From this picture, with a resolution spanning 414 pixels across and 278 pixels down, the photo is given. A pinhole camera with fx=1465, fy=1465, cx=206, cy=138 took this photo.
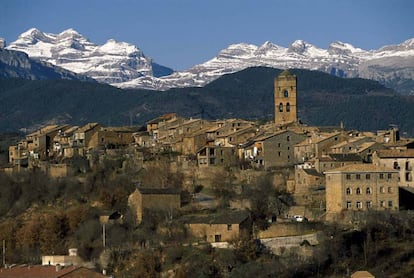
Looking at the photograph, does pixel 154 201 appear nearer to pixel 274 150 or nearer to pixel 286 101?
pixel 274 150

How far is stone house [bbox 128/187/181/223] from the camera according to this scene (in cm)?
6312

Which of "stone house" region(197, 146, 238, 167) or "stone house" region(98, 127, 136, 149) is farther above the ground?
"stone house" region(98, 127, 136, 149)

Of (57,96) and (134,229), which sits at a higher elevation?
(57,96)

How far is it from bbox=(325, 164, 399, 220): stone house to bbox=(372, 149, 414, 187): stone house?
259 centimetres

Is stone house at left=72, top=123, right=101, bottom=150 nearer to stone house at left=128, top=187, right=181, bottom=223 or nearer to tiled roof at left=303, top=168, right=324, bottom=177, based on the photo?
stone house at left=128, top=187, right=181, bottom=223

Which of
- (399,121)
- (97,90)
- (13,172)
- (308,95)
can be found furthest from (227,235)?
(97,90)

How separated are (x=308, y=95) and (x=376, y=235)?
412 ft

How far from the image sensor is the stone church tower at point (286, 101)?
283 feet

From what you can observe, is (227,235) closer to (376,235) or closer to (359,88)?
(376,235)

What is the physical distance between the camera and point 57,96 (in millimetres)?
194000

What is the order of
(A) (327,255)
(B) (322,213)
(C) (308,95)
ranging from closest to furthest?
(A) (327,255)
(B) (322,213)
(C) (308,95)

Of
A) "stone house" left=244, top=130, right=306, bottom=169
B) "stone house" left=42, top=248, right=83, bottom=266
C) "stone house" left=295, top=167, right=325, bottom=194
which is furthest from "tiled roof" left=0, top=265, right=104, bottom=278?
"stone house" left=244, top=130, right=306, bottom=169

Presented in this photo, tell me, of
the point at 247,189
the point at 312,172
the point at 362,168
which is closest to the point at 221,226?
the point at 247,189

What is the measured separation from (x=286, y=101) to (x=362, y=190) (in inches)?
1007
